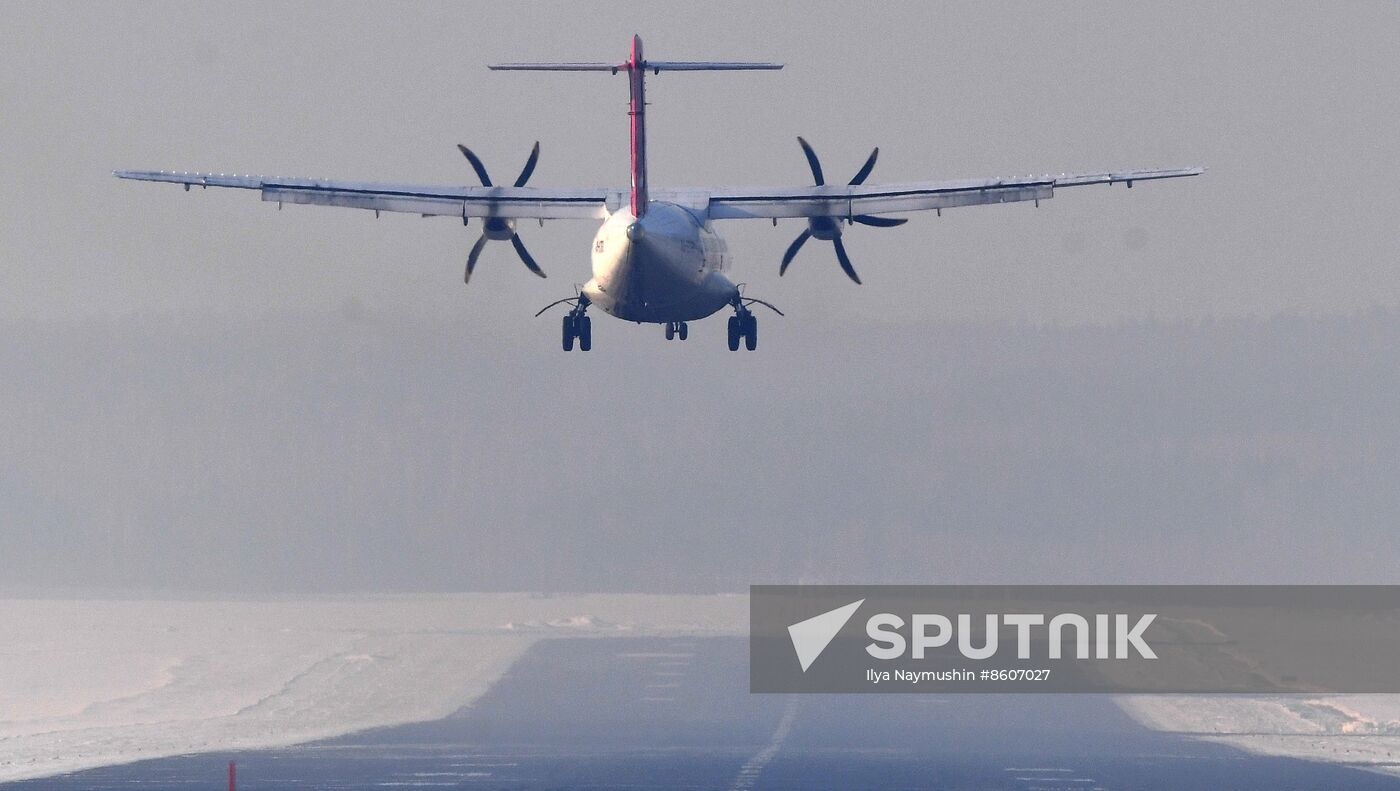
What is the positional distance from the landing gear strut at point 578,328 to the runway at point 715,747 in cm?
4181

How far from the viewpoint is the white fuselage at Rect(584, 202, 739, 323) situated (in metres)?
67.1

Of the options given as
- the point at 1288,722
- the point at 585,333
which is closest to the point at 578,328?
→ the point at 585,333

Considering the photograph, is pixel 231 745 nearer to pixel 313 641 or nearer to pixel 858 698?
pixel 313 641

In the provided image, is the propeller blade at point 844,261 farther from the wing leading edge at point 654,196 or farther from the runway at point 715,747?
the runway at point 715,747

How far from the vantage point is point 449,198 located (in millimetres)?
74375

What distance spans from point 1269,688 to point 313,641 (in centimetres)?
9272

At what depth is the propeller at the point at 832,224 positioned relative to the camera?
7706 cm

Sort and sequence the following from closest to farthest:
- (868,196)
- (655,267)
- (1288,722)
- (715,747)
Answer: (655,267)
(868,196)
(715,747)
(1288,722)

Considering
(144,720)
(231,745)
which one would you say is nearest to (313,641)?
(144,720)

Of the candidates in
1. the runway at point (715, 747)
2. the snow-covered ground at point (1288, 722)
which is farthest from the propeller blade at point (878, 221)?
the snow-covered ground at point (1288, 722)

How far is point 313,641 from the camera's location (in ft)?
623

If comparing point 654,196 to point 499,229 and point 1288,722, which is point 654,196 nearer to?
point 499,229

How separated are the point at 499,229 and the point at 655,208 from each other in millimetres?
8357

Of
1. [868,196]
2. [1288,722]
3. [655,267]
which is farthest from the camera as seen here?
[1288,722]
